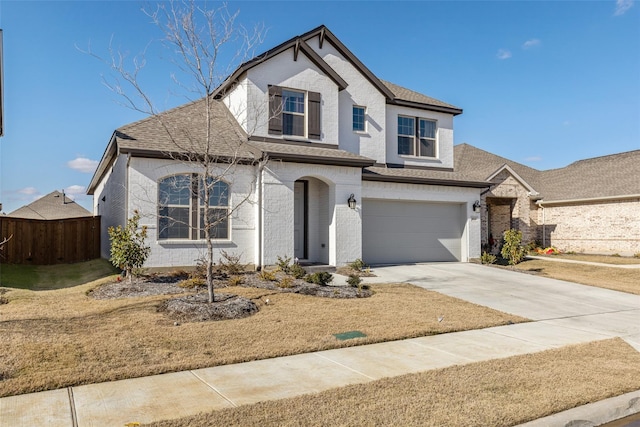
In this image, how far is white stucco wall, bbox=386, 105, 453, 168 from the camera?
20.0 metres

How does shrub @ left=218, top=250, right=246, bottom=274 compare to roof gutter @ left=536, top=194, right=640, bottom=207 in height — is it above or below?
below

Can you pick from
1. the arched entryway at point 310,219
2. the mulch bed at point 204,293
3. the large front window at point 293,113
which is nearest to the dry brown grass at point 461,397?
the mulch bed at point 204,293

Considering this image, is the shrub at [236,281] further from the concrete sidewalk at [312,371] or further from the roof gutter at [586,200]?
the roof gutter at [586,200]

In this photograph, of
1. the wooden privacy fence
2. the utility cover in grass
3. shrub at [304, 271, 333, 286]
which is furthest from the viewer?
the wooden privacy fence

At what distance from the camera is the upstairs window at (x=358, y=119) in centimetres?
1912

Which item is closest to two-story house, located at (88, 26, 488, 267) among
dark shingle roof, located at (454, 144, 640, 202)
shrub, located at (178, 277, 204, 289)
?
shrub, located at (178, 277, 204, 289)

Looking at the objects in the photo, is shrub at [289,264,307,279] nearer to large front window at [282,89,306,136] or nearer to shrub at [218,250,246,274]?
shrub at [218,250,246,274]

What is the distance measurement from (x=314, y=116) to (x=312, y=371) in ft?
41.1

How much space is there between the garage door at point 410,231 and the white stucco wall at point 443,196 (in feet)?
1.24

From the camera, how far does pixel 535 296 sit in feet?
43.4

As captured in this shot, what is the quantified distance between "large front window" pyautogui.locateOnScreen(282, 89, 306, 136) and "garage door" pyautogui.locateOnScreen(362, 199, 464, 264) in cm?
378

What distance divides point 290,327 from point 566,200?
2317 centimetres

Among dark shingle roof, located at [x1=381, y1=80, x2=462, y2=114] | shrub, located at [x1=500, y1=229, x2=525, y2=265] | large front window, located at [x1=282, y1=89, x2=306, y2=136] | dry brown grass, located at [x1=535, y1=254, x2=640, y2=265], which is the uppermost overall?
dark shingle roof, located at [x1=381, y1=80, x2=462, y2=114]

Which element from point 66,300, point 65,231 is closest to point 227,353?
point 66,300
